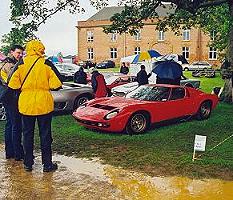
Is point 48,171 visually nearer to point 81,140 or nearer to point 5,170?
point 5,170

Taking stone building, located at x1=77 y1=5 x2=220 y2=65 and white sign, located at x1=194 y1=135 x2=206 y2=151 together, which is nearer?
white sign, located at x1=194 y1=135 x2=206 y2=151

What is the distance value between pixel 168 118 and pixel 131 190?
4.78 metres

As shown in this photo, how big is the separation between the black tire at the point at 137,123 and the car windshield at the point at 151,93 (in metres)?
0.68

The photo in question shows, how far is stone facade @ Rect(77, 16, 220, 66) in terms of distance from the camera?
66.2 m

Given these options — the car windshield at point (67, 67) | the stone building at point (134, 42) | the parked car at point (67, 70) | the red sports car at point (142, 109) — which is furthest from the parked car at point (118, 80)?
the stone building at point (134, 42)

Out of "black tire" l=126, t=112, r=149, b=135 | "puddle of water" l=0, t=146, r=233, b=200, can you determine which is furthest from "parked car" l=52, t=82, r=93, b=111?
"puddle of water" l=0, t=146, r=233, b=200

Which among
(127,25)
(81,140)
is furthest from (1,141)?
(127,25)

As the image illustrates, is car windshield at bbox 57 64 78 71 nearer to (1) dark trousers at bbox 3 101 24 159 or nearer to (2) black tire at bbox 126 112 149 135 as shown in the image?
(2) black tire at bbox 126 112 149 135

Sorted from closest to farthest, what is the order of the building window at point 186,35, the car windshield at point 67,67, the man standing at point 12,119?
the man standing at point 12,119, the car windshield at point 67,67, the building window at point 186,35

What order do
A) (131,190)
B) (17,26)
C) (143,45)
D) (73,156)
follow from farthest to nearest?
(143,45) < (17,26) < (73,156) < (131,190)

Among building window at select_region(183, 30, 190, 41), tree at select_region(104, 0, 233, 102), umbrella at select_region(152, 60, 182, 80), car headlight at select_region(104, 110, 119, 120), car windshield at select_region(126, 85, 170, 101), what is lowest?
car headlight at select_region(104, 110, 119, 120)

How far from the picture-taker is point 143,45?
228 ft

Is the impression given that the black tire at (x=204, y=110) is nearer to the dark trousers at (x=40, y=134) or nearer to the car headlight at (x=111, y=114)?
the car headlight at (x=111, y=114)

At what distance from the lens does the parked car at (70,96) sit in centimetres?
1289
